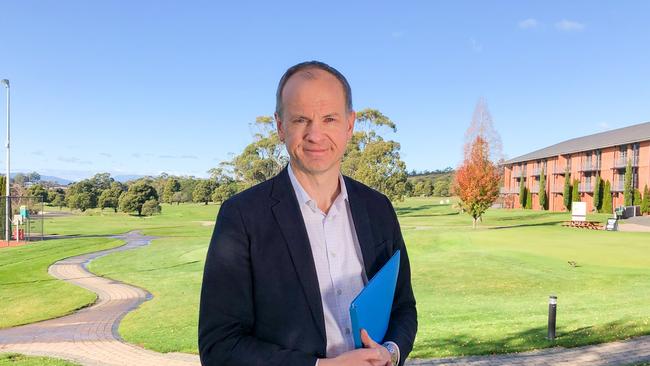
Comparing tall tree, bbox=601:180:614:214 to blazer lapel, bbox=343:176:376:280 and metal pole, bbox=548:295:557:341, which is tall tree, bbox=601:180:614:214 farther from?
blazer lapel, bbox=343:176:376:280

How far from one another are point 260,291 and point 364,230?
483 millimetres

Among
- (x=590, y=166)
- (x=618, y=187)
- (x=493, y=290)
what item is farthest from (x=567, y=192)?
(x=493, y=290)

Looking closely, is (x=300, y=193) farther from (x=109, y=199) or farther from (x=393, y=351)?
(x=109, y=199)

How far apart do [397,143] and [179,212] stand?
132ft

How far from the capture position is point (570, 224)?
3619cm

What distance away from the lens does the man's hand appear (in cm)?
153

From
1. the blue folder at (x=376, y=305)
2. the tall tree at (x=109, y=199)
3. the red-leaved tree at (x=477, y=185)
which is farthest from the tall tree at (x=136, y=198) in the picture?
the blue folder at (x=376, y=305)

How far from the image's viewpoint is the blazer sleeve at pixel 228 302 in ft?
5.17

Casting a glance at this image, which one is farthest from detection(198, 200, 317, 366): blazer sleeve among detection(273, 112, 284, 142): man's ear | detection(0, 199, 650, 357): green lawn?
detection(0, 199, 650, 357): green lawn

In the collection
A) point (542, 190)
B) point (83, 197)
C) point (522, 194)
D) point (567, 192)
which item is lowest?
point (83, 197)

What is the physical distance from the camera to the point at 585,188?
190ft

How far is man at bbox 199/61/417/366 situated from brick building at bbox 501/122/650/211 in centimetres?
5649

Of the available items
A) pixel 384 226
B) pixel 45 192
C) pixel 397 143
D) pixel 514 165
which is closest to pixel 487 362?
pixel 384 226

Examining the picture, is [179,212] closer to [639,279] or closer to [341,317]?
[639,279]
